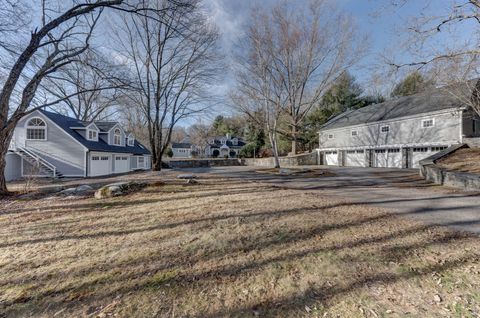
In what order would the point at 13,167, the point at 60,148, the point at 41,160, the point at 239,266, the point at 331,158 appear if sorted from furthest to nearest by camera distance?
the point at 331,158 < the point at 60,148 < the point at 41,160 < the point at 13,167 < the point at 239,266

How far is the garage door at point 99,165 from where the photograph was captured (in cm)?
2008

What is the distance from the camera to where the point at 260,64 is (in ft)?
68.3

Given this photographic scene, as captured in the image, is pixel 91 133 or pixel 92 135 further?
pixel 92 135

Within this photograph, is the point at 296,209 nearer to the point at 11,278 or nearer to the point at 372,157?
the point at 11,278

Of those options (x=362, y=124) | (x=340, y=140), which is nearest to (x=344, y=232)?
(x=362, y=124)

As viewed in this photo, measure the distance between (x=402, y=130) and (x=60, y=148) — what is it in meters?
30.2

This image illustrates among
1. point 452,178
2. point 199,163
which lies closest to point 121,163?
point 199,163

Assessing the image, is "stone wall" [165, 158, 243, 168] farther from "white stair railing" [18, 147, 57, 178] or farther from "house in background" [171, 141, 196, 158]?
"house in background" [171, 141, 196, 158]

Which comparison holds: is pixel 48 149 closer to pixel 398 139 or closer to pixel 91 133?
pixel 91 133

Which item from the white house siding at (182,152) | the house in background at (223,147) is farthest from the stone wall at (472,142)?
the white house siding at (182,152)

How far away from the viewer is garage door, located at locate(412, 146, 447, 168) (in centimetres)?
1794

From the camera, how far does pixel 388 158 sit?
2131 cm

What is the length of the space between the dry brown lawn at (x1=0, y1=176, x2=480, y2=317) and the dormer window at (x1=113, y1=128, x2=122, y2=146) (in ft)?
69.4

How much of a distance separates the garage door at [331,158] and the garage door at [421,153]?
851cm
